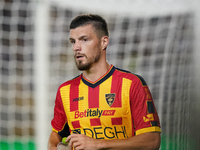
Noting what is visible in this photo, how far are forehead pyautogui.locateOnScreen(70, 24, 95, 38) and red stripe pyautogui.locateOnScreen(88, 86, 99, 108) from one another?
1.08 ft

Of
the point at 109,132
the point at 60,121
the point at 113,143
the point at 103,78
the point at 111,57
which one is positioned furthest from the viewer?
the point at 111,57

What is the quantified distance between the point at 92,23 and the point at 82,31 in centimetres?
9

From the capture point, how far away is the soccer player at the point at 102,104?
4.69 ft

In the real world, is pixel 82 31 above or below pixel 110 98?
above

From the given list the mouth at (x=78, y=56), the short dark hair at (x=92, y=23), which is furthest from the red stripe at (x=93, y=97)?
the short dark hair at (x=92, y=23)

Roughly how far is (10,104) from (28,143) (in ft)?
5.45

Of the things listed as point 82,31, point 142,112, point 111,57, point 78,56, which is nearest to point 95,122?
point 142,112

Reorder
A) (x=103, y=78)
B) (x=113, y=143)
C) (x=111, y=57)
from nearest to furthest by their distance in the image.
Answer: (x=113, y=143), (x=103, y=78), (x=111, y=57)

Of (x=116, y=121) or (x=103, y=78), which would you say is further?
(x=103, y=78)

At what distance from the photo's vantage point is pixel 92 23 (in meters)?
1.61

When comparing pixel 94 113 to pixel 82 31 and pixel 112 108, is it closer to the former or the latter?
pixel 112 108

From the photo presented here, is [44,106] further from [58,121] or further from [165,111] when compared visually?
[165,111]

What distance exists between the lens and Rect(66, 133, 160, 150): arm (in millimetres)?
1393

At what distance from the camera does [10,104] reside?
19.5 feet
